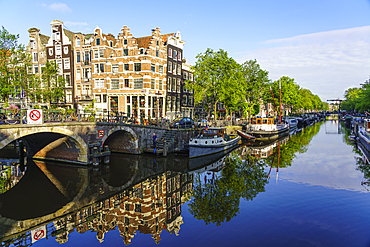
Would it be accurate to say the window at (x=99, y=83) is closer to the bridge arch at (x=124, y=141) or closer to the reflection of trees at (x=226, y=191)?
the bridge arch at (x=124, y=141)

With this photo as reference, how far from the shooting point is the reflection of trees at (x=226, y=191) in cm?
1482

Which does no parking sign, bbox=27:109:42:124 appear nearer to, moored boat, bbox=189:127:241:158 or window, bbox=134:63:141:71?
moored boat, bbox=189:127:241:158

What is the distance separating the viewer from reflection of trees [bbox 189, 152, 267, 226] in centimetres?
1482

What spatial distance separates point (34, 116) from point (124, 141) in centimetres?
1269

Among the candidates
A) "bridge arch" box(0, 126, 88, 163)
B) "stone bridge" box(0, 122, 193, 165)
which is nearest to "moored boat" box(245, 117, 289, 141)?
"stone bridge" box(0, 122, 193, 165)

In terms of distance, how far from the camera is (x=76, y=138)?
80.6 feet

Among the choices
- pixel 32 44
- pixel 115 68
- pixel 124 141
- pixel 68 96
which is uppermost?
pixel 32 44

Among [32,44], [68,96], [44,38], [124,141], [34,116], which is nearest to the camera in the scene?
[34,116]

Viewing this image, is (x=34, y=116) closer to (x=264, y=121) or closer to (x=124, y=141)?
(x=124, y=141)

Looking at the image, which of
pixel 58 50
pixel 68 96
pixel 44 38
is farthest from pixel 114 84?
pixel 44 38

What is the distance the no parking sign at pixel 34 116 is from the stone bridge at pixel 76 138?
17.1 inches

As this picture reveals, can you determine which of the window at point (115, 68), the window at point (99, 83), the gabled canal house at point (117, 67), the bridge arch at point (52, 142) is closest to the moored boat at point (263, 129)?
the gabled canal house at point (117, 67)

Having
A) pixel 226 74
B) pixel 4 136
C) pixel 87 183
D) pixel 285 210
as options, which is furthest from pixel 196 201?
pixel 226 74

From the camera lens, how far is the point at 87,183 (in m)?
20.5
